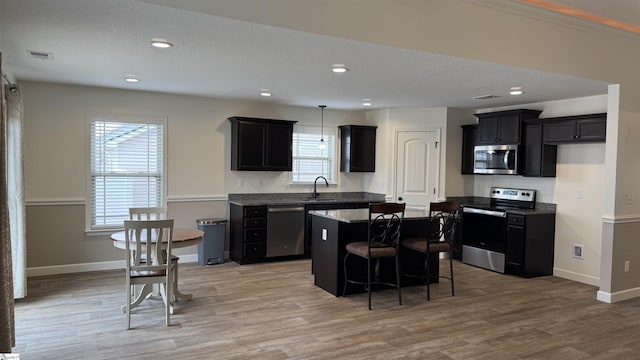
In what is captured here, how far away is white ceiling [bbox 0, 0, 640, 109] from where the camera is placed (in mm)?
2998

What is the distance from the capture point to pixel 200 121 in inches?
257

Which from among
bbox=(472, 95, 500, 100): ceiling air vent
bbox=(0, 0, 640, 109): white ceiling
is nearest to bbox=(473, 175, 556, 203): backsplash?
bbox=(0, 0, 640, 109): white ceiling

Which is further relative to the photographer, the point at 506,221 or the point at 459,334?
the point at 506,221

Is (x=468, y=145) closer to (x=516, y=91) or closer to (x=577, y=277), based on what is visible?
(x=516, y=91)

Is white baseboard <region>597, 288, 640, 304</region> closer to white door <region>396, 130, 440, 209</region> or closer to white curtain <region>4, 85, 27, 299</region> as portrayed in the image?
white door <region>396, 130, 440, 209</region>

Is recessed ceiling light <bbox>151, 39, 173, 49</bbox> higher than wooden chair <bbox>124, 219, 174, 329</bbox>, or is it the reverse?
recessed ceiling light <bbox>151, 39, 173, 49</bbox>

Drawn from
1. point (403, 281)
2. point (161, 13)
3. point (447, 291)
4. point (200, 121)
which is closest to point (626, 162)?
point (447, 291)

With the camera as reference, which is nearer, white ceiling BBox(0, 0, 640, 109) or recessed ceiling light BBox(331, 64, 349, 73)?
white ceiling BBox(0, 0, 640, 109)

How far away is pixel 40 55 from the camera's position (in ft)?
13.3

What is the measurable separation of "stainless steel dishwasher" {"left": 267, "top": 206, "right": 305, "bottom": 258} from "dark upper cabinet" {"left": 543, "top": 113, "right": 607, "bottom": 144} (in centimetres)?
361

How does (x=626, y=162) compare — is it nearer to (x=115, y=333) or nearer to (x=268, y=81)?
(x=268, y=81)

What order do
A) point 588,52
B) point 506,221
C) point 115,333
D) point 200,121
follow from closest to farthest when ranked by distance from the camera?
1. point 115,333
2. point 588,52
3. point 506,221
4. point 200,121

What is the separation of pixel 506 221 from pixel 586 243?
99 cm

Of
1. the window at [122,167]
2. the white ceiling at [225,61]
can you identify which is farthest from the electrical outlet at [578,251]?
the window at [122,167]
